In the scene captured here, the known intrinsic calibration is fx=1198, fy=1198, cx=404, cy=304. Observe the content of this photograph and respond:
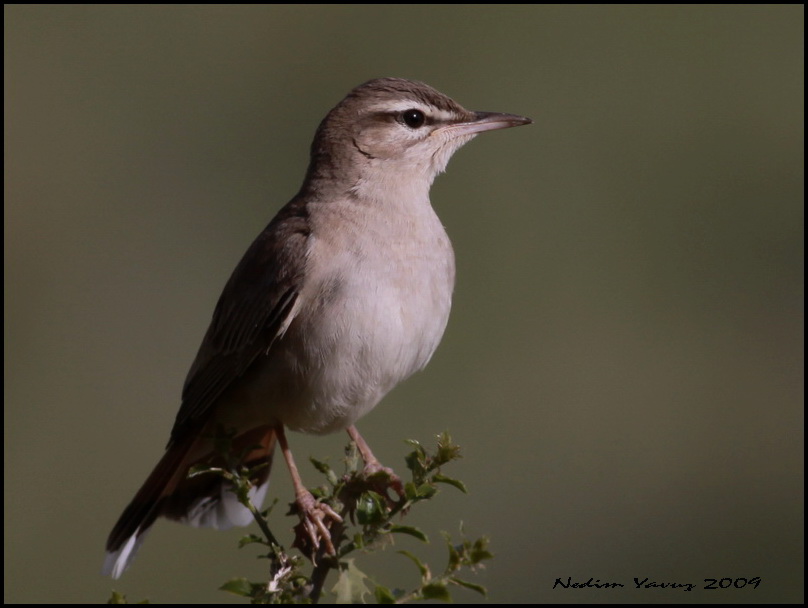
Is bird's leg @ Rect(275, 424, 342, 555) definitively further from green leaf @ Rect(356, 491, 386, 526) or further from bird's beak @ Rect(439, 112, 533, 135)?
bird's beak @ Rect(439, 112, 533, 135)

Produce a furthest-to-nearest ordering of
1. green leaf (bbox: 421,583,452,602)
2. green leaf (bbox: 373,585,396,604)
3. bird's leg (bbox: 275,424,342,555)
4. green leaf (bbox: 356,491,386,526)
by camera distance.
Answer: bird's leg (bbox: 275,424,342,555) < green leaf (bbox: 356,491,386,526) < green leaf (bbox: 421,583,452,602) < green leaf (bbox: 373,585,396,604)

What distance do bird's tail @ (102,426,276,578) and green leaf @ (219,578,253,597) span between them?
1.66 m

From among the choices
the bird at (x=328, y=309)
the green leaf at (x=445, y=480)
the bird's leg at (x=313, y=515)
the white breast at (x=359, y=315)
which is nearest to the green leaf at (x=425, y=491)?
the green leaf at (x=445, y=480)

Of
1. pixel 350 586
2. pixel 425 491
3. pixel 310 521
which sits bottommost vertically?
pixel 310 521

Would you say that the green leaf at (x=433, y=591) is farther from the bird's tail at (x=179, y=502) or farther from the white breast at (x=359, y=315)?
the bird's tail at (x=179, y=502)

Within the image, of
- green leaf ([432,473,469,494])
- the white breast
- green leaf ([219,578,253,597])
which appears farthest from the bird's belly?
green leaf ([219,578,253,597])

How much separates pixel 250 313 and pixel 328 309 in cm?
38

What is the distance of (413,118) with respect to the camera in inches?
189

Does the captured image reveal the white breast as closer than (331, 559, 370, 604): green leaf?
No

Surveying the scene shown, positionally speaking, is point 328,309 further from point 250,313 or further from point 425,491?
point 425,491

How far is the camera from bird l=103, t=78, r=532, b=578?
433cm

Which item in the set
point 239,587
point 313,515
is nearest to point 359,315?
point 313,515

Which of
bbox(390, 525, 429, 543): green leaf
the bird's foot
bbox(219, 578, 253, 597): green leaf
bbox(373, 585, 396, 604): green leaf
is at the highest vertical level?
bbox(390, 525, 429, 543): green leaf

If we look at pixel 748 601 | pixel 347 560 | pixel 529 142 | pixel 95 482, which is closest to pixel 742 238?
pixel 529 142
